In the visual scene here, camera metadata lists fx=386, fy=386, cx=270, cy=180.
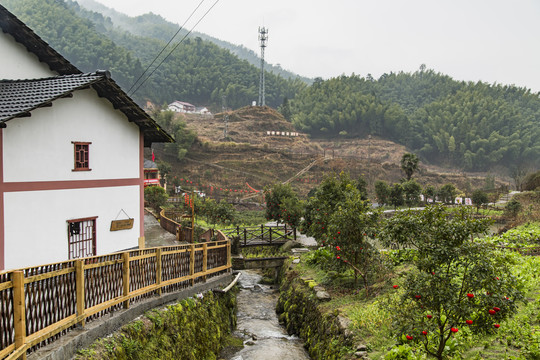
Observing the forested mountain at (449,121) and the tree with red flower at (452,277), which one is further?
the forested mountain at (449,121)

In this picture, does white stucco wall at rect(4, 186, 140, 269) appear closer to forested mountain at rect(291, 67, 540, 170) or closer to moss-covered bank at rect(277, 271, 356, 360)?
moss-covered bank at rect(277, 271, 356, 360)

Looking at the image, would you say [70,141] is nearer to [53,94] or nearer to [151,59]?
[53,94]

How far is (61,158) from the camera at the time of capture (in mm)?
10398

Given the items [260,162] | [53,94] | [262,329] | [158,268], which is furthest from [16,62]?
[260,162]

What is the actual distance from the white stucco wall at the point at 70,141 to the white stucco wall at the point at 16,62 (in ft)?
6.95

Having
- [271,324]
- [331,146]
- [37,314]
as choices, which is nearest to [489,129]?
[331,146]

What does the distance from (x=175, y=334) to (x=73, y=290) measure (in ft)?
9.71

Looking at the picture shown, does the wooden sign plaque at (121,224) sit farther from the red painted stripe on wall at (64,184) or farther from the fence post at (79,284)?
the fence post at (79,284)

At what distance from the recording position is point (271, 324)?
547 inches

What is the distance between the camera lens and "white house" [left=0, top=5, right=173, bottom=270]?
9.35 m

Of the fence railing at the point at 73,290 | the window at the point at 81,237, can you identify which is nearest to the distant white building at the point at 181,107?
the window at the point at 81,237

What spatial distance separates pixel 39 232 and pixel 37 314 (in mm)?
4966

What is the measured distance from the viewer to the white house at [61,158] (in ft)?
30.7

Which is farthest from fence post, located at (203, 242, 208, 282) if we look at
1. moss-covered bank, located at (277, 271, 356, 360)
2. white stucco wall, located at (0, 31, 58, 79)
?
white stucco wall, located at (0, 31, 58, 79)
